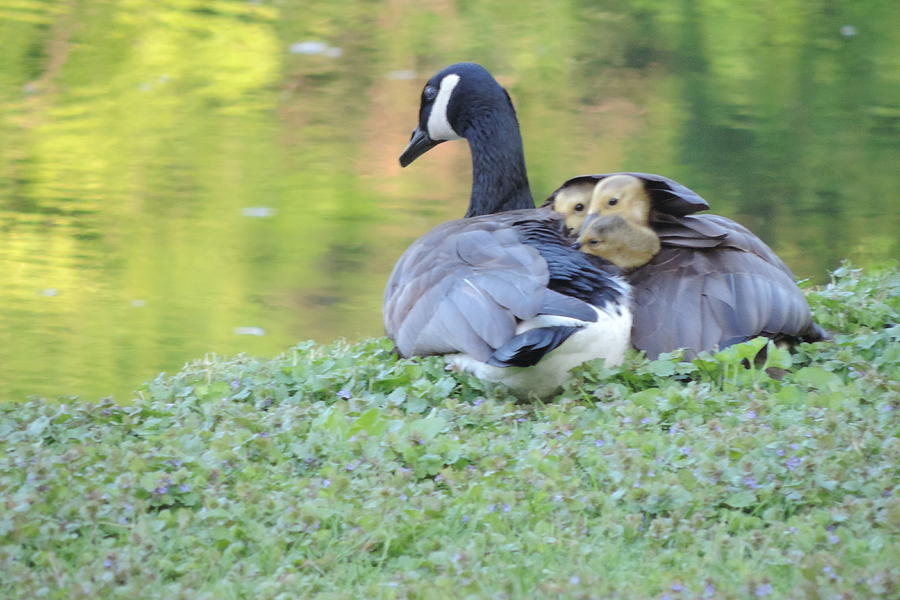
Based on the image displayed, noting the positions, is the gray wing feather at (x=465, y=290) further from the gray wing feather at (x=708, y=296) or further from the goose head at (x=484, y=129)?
the goose head at (x=484, y=129)

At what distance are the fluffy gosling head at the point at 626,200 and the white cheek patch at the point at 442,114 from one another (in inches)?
69.5

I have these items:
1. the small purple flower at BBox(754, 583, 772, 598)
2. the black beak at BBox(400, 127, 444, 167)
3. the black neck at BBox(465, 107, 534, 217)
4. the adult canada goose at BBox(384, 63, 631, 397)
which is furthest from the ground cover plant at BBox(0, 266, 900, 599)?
the black beak at BBox(400, 127, 444, 167)

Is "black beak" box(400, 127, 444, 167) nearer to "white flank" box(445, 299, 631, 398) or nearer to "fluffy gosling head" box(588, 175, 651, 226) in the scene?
"fluffy gosling head" box(588, 175, 651, 226)

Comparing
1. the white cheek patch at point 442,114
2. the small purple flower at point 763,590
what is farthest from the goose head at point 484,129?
the small purple flower at point 763,590

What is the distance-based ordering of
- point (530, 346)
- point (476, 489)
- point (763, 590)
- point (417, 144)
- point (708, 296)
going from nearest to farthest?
1. point (763, 590)
2. point (476, 489)
3. point (530, 346)
4. point (708, 296)
5. point (417, 144)

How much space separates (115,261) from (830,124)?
23.3 feet

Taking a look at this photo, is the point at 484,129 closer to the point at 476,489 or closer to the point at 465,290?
the point at 465,290

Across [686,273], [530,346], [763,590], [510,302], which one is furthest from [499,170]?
[763,590]

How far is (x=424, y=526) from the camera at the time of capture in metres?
3.46

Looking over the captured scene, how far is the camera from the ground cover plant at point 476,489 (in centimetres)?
314

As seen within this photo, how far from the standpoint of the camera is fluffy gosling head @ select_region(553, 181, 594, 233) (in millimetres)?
5445

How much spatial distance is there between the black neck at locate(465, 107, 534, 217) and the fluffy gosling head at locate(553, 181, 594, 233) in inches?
37.7

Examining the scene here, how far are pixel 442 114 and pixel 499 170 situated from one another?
0.55 m

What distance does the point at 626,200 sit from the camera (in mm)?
5094
